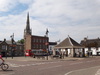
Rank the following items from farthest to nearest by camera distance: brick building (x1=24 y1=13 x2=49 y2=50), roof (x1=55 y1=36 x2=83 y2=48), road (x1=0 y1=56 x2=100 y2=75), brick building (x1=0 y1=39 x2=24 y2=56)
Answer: brick building (x1=24 y1=13 x2=49 y2=50) → brick building (x1=0 y1=39 x2=24 y2=56) → roof (x1=55 y1=36 x2=83 y2=48) → road (x1=0 y1=56 x2=100 y2=75)

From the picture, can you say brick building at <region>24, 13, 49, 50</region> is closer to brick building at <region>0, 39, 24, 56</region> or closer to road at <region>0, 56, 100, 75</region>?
brick building at <region>0, 39, 24, 56</region>

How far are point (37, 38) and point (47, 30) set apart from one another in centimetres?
4922

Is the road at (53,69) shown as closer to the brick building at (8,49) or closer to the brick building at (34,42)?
the brick building at (8,49)

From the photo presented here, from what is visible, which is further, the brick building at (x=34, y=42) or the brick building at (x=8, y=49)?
the brick building at (x=34, y=42)

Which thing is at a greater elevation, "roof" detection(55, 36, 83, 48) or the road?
"roof" detection(55, 36, 83, 48)

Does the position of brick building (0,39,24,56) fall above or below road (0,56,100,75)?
above

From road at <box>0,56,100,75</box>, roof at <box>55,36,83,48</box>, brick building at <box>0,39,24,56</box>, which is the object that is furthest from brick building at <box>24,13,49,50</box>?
road at <box>0,56,100,75</box>

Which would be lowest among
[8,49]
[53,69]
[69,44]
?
[53,69]

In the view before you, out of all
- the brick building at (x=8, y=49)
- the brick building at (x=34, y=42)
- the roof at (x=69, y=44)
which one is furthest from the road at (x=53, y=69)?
the brick building at (x=34, y=42)

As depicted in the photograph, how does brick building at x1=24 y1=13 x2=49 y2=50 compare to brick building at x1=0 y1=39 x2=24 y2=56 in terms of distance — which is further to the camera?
brick building at x1=24 y1=13 x2=49 y2=50

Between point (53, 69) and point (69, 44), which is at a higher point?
point (69, 44)

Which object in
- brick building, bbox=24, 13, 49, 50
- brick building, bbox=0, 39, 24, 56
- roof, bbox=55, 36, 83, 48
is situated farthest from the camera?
brick building, bbox=24, 13, 49, 50

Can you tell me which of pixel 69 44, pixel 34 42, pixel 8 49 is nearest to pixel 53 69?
pixel 69 44

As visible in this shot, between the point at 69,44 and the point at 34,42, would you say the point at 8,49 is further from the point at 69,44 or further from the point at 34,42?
the point at 69,44
